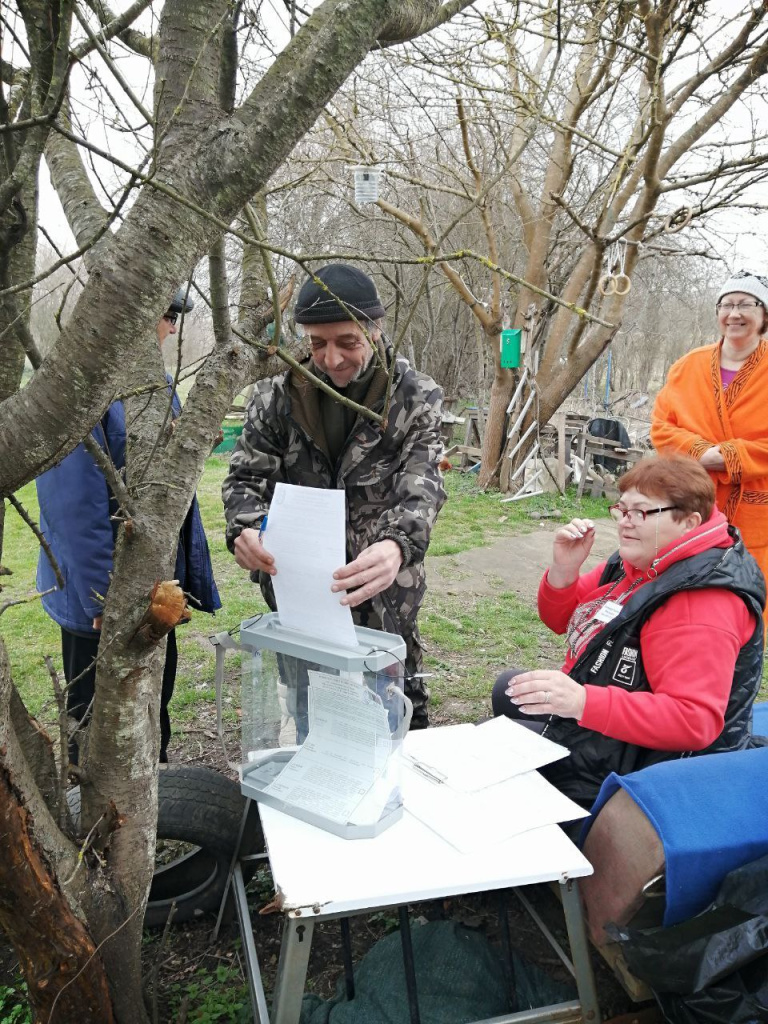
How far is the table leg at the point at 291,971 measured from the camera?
142cm

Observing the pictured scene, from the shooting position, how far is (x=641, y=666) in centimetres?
202

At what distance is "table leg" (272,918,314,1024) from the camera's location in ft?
4.67

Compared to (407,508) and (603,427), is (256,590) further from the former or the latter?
(603,427)

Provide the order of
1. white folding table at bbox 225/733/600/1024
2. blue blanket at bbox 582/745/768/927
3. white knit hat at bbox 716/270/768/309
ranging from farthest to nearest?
1. white knit hat at bbox 716/270/768/309
2. blue blanket at bbox 582/745/768/927
3. white folding table at bbox 225/733/600/1024

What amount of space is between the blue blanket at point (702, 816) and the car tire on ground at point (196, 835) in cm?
106

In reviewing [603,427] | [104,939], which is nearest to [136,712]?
[104,939]

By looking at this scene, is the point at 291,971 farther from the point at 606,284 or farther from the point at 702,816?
the point at 606,284

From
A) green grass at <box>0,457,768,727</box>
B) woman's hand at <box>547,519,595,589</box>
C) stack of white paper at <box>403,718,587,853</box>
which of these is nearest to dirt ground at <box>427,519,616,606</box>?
green grass at <box>0,457,768,727</box>

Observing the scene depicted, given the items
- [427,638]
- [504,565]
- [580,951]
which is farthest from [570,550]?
[504,565]

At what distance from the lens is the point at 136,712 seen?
1.52 metres

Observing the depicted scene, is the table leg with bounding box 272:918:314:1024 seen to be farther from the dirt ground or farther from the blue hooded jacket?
the dirt ground

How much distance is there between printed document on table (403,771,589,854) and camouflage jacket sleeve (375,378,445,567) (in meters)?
0.64

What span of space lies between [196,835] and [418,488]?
1.17 metres

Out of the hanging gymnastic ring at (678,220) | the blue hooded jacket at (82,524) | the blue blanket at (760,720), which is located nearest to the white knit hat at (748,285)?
the blue blanket at (760,720)
